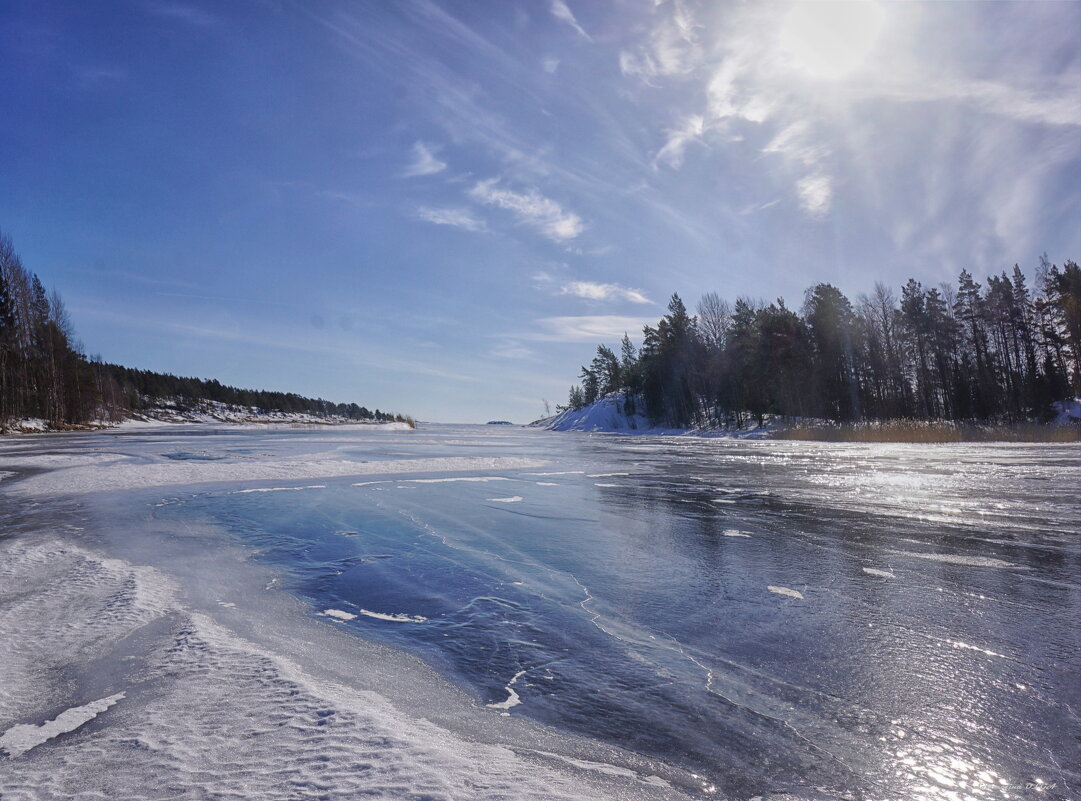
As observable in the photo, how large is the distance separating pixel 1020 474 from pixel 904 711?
12887 mm

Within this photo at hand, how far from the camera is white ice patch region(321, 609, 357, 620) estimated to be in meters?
3.79

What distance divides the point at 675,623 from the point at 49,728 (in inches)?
129

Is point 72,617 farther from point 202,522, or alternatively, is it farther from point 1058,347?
point 1058,347

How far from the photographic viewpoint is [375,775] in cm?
180

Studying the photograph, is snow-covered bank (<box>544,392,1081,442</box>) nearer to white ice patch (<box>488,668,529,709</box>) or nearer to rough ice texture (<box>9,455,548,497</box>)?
rough ice texture (<box>9,455,548,497</box>)

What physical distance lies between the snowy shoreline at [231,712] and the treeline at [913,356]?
48.4 meters

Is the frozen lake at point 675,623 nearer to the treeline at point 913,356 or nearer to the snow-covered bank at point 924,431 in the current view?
the snow-covered bank at point 924,431

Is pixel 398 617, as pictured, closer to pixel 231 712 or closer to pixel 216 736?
pixel 231 712

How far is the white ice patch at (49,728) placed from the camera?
2035 millimetres

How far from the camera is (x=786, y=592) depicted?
14.0 feet

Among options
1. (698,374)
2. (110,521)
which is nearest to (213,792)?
(110,521)

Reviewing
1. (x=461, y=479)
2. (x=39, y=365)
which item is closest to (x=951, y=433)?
(x=461, y=479)

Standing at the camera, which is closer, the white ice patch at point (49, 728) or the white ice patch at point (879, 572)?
the white ice patch at point (49, 728)

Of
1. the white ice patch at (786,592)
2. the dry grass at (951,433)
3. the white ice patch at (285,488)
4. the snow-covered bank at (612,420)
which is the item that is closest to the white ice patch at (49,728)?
the white ice patch at (786,592)
